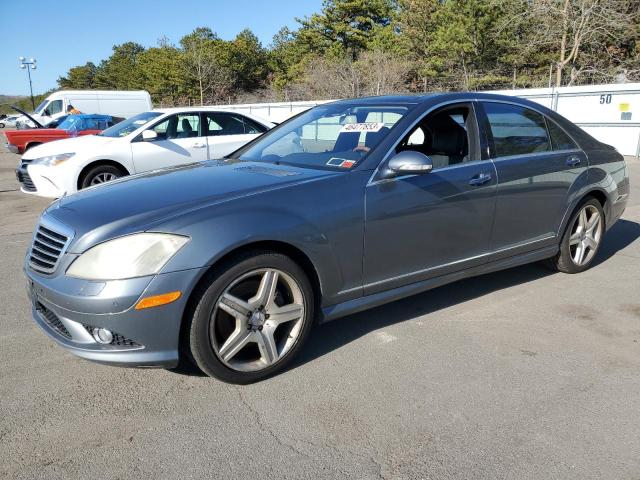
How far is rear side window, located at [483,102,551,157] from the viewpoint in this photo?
13.5ft

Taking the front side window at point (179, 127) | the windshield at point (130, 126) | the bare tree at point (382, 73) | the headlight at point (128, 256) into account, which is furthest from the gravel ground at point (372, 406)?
the bare tree at point (382, 73)

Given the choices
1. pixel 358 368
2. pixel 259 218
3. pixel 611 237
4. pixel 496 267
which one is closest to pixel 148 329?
pixel 259 218

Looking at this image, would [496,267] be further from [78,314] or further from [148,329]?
[78,314]

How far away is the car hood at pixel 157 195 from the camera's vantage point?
8.93ft

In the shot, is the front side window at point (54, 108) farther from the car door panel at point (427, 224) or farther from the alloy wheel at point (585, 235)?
the car door panel at point (427, 224)

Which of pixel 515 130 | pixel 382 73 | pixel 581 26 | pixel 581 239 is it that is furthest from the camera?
pixel 382 73

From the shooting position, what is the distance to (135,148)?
8180 mm

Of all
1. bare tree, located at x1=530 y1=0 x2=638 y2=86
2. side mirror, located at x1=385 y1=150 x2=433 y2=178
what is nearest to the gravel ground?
side mirror, located at x1=385 y1=150 x2=433 y2=178

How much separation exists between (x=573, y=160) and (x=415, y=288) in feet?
6.77

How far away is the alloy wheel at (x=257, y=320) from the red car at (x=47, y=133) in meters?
13.7

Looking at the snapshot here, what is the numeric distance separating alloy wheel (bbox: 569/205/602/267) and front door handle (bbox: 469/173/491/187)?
142cm

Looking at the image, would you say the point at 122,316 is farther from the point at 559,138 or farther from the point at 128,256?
the point at 559,138

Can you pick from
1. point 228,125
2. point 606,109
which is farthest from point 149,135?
point 606,109

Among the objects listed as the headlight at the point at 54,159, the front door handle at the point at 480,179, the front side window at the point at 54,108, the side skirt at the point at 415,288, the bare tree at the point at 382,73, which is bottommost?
the side skirt at the point at 415,288
